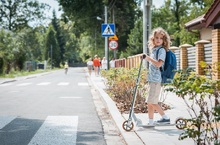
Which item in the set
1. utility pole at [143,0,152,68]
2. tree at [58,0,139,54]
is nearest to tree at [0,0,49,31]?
tree at [58,0,139,54]

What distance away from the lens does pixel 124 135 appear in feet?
18.2

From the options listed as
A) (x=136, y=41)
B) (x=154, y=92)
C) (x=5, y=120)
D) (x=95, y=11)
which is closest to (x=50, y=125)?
(x=5, y=120)

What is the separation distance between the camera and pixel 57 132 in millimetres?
6152

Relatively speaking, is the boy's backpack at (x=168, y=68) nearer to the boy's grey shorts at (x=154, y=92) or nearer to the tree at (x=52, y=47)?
the boy's grey shorts at (x=154, y=92)

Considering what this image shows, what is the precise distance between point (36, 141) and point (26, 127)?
1.32m

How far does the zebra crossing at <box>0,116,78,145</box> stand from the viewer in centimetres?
544

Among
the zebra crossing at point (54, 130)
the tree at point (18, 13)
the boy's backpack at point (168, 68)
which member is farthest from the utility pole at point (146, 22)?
the tree at point (18, 13)

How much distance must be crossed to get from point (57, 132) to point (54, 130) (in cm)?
20

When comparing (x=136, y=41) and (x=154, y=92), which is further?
(x=136, y=41)

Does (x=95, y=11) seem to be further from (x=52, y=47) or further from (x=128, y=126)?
(x=52, y=47)

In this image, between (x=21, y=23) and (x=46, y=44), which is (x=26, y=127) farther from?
(x=46, y=44)

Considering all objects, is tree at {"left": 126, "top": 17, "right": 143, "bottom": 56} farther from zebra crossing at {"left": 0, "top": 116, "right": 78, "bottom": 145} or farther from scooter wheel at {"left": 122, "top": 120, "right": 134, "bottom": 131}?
scooter wheel at {"left": 122, "top": 120, "right": 134, "bottom": 131}

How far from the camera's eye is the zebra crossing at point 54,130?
5444 mm

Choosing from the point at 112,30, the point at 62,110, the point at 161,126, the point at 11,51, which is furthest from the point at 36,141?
the point at 11,51
